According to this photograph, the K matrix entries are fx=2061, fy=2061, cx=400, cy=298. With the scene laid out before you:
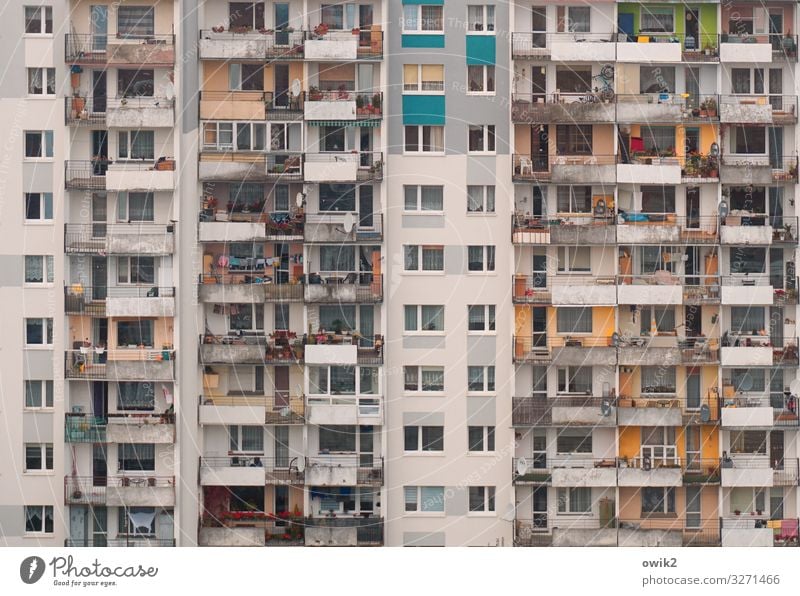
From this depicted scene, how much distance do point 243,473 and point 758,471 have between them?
37.7 ft

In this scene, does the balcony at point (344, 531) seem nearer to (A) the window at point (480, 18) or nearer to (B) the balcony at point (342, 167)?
(B) the balcony at point (342, 167)

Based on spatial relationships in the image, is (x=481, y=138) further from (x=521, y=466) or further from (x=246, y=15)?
(x=521, y=466)

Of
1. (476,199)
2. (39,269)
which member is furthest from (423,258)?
(39,269)

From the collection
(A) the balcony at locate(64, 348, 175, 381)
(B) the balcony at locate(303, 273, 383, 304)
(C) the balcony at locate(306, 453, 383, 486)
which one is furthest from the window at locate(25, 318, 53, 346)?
(C) the balcony at locate(306, 453, 383, 486)

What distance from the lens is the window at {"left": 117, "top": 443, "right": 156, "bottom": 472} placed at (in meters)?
46.0

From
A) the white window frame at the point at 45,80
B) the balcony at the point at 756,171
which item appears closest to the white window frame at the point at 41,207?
the white window frame at the point at 45,80

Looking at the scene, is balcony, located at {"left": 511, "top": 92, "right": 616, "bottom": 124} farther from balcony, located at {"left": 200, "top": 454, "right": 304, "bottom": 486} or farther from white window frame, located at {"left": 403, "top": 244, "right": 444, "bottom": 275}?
balcony, located at {"left": 200, "top": 454, "right": 304, "bottom": 486}

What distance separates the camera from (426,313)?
46.3 metres

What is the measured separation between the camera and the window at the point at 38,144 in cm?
4578

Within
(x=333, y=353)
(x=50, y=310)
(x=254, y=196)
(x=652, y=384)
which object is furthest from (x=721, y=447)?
(x=50, y=310)

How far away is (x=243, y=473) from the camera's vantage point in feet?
151

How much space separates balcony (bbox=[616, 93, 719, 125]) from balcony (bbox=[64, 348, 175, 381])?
11.5m

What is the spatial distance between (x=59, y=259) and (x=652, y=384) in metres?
13.6
